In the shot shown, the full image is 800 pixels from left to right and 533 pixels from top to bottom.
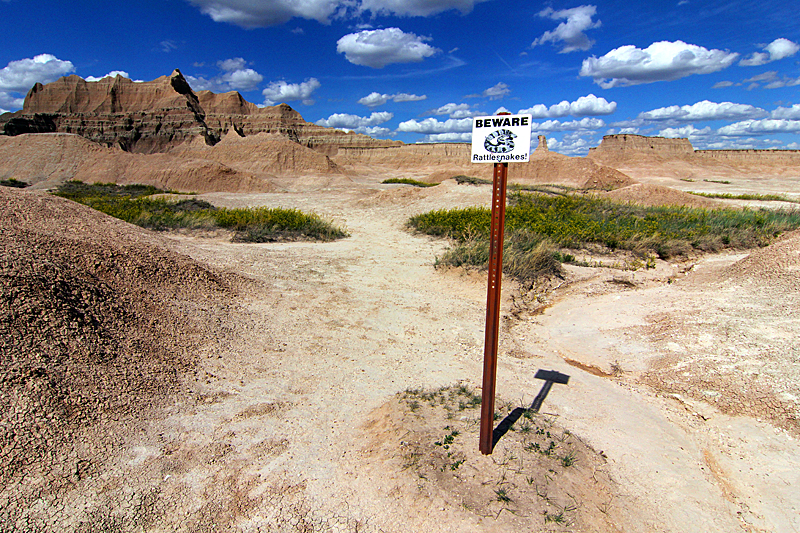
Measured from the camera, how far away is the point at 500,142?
300cm

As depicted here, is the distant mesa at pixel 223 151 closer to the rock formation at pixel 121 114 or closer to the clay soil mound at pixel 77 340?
the rock formation at pixel 121 114

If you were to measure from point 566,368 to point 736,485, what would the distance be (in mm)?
2343

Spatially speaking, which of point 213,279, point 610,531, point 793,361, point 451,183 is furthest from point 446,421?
point 451,183

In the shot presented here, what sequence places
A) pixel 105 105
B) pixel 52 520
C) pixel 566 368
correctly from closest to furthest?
1. pixel 52 520
2. pixel 566 368
3. pixel 105 105

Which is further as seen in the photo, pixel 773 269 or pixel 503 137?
pixel 773 269

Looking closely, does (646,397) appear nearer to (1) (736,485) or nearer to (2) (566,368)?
(2) (566,368)

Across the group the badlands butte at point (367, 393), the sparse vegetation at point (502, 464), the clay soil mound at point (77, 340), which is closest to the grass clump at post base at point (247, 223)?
the badlands butte at point (367, 393)

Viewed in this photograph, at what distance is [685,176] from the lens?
74875mm

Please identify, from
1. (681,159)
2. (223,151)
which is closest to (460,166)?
(223,151)

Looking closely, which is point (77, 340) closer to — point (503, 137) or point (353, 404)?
point (353, 404)

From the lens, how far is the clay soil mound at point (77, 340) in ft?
9.29

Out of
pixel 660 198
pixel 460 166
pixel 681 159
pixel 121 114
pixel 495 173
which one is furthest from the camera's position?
pixel 681 159

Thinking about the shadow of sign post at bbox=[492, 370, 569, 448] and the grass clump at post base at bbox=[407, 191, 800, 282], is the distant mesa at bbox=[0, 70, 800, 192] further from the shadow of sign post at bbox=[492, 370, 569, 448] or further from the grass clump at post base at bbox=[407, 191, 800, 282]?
the shadow of sign post at bbox=[492, 370, 569, 448]

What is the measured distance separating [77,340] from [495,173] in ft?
12.3
